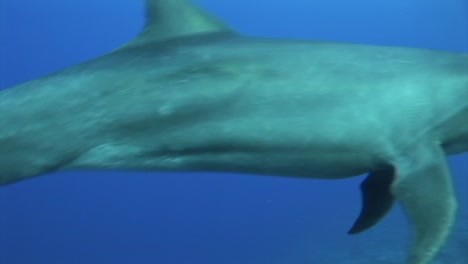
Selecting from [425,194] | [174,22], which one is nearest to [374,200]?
[425,194]

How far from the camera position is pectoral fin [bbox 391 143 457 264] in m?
4.65

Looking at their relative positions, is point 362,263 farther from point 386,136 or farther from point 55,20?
point 55,20

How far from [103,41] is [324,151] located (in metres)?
22.5

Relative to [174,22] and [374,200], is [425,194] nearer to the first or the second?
[374,200]

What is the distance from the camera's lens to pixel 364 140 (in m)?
4.79

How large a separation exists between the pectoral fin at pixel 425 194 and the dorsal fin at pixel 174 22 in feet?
5.86

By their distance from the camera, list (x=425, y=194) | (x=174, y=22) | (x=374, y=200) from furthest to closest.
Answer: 1. (x=374, y=200)
2. (x=174, y=22)
3. (x=425, y=194)

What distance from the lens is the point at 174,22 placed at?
545cm

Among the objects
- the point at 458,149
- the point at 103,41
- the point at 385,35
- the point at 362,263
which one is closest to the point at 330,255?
the point at 362,263

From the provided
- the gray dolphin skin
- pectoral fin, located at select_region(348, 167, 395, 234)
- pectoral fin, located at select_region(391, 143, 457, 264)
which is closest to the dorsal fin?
the gray dolphin skin

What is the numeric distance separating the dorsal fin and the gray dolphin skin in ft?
1.22

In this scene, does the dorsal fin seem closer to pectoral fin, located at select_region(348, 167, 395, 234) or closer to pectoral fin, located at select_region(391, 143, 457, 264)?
pectoral fin, located at select_region(348, 167, 395, 234)

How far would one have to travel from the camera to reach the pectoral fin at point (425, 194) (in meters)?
4.65

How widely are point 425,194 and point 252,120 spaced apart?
1.26m
